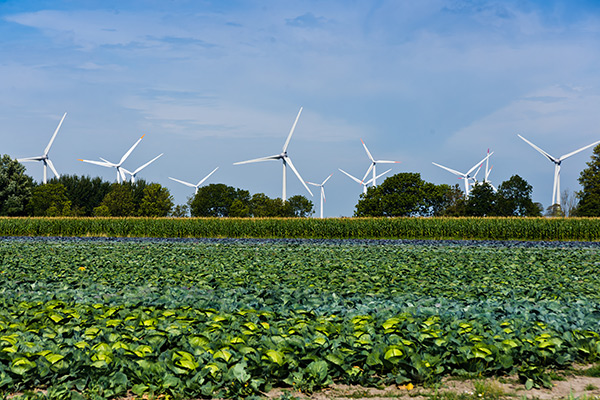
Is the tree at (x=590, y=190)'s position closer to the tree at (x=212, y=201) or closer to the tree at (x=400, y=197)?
the tree at (x=400, y=197)

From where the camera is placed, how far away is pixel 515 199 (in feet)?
242

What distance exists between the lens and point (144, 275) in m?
13.8

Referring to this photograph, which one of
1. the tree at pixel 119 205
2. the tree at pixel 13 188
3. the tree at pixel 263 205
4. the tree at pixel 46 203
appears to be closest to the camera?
the tree at pixel 13 188

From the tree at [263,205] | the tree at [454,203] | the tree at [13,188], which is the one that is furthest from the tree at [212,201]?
the tree at [454,203]

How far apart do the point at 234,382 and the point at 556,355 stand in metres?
4.41

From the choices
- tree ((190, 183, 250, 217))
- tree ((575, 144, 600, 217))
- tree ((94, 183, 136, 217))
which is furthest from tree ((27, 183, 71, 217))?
tree ((575, 144, 600, 217))

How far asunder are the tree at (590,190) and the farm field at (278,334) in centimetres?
6113

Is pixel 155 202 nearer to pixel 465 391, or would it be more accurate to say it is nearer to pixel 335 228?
pixel 335 228

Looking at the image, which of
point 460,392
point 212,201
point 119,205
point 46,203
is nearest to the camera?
point 460,392

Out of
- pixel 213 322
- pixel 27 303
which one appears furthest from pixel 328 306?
pixel 27 303

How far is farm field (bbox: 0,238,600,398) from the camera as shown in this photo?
246 inches

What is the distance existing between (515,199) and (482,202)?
5.37 meters

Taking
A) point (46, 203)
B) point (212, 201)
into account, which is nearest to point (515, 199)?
point (212, 201)

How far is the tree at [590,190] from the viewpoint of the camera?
65.9 meters
